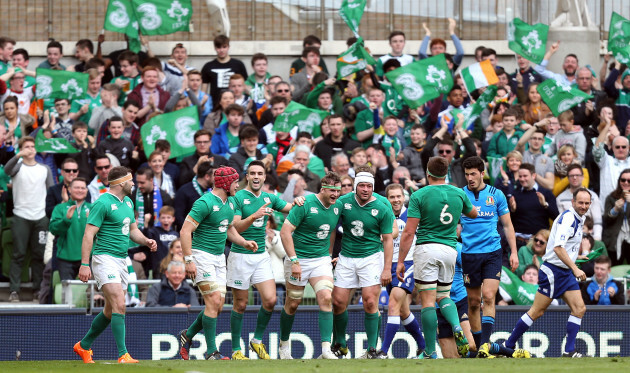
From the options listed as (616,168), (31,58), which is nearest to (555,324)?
(616,168)

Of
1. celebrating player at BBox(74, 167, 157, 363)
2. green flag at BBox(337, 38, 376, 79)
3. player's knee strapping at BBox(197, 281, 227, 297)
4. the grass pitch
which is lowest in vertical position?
the grass pitch

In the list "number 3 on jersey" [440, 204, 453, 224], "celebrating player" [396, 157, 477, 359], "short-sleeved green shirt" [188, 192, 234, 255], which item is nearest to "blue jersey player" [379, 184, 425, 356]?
"celebrating player" [396, 157, 477, 359]

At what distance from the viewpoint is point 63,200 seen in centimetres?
1905

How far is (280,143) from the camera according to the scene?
21078 millimetres

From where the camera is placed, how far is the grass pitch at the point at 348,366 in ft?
42.0

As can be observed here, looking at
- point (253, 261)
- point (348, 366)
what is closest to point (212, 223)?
point (253, 261)

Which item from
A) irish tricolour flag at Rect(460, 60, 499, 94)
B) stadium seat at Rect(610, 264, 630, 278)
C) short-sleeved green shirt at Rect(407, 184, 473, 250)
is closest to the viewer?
short-sleeved green shirt at Rect(407, 184, 473, 250)

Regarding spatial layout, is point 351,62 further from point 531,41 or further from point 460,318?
point 460,318

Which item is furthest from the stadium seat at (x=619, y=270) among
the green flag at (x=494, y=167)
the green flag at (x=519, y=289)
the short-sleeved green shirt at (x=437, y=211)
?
the short-sleeved green shirt at (x=437, y=211)

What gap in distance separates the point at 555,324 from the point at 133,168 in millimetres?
7250

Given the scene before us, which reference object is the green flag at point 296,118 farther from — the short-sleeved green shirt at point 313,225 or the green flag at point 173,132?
the short-sleeved green shirt at point 313,225

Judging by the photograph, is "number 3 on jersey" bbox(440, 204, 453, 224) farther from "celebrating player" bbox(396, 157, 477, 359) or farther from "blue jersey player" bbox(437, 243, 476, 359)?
"blue jersey player" bbox(437, 243, 476, 359)

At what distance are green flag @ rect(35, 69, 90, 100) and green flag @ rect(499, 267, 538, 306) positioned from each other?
25.5 feet

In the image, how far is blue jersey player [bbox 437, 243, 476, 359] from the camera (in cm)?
1568
